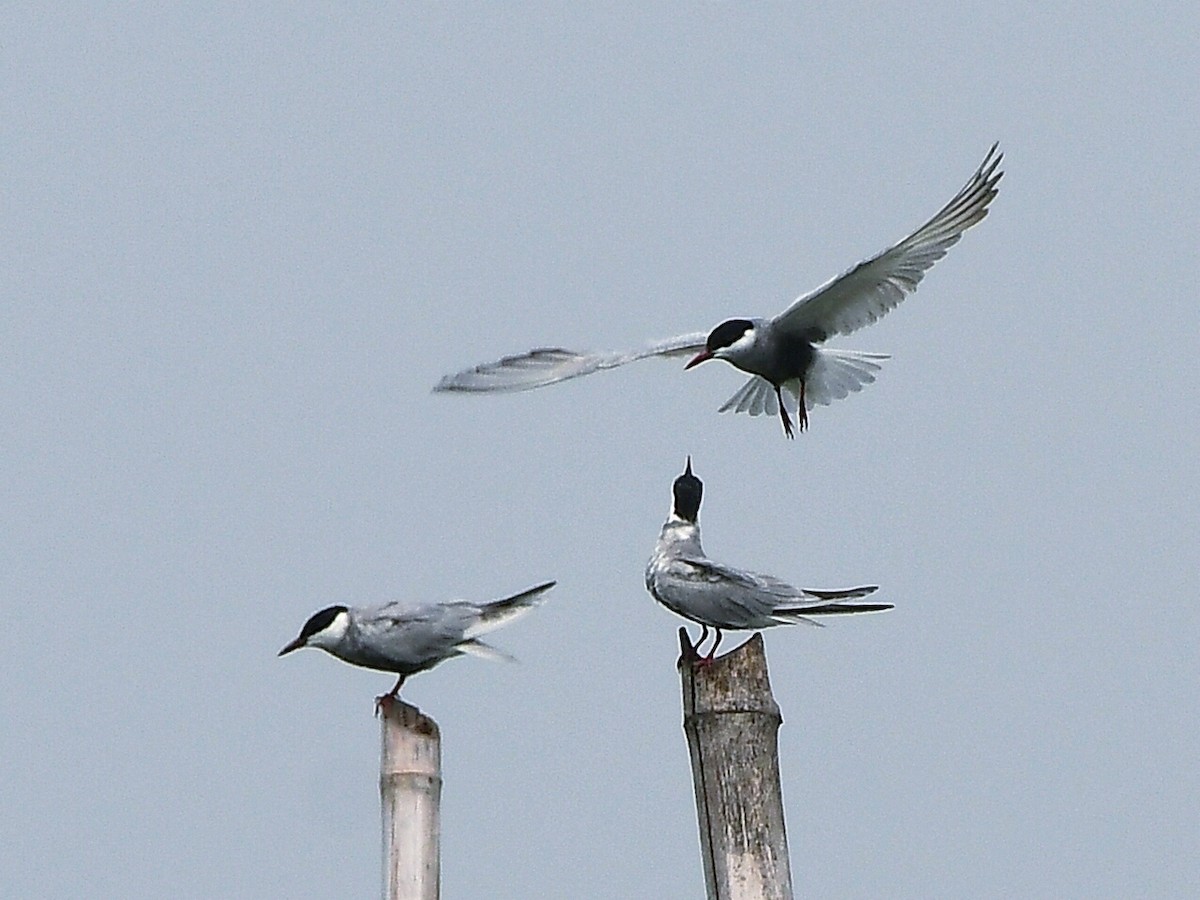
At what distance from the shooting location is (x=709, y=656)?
6.35m

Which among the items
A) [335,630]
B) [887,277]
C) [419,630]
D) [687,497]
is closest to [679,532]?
[687,497]

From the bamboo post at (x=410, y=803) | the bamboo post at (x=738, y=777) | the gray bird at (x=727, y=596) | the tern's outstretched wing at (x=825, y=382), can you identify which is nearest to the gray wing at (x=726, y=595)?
the gray bird at (x=727, y=596)

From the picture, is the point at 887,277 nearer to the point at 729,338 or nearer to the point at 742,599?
the point at 729,338

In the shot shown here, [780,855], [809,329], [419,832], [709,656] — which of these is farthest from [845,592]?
[809,329]

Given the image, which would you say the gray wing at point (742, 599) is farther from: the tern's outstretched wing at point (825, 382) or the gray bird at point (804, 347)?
the tern's outstretched wing at point (825, 382)

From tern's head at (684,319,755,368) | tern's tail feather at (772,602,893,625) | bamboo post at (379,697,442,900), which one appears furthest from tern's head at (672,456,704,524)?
tern's head at (684,319,755,368)

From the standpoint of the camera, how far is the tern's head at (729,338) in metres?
9.77

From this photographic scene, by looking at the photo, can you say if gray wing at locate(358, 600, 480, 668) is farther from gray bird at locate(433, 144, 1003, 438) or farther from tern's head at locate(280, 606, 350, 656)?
gray bird at locate(433, 144, 1003, 438)

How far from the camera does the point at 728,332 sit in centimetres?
979

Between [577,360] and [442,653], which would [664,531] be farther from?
[577,360]

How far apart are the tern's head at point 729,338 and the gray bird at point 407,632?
9.12 feet

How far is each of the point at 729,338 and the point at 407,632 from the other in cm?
288

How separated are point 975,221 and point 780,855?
12.4ft

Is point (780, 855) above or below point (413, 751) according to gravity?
below
